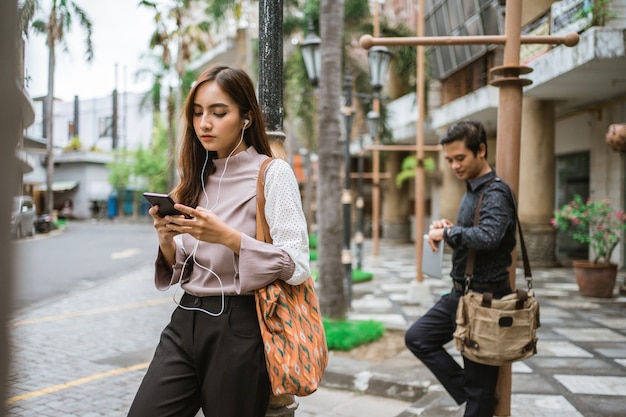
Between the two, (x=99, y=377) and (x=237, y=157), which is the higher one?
(x=237, y=157)

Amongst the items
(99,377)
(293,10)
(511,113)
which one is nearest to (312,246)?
(293,10)

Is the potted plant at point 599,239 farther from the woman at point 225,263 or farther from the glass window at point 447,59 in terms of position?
the glass window at point 447,59

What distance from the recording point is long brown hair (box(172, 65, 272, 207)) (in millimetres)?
2048

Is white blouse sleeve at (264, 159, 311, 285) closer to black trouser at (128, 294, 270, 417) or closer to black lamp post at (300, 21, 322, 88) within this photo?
black trouser at (128, 294, 270, 417)

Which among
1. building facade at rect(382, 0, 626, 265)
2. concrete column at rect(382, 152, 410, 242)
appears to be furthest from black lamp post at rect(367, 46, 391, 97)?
concrete column at rect(382, 152, 410, 242)

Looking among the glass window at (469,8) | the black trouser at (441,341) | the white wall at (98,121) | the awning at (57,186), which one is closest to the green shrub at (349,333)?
the black trouser at (441,341)

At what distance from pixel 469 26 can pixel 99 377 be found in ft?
47.1

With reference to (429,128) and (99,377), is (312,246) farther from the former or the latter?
(99,377)

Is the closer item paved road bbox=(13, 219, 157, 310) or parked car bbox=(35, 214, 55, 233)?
parked car bbox=(35, 214, 55, 233)

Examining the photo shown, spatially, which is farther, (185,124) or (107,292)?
(107,292)

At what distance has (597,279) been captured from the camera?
8.90 metres

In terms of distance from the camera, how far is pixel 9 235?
0.68m

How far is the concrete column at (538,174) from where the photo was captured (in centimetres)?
1311

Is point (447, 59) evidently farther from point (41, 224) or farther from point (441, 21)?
point (41, 224)
